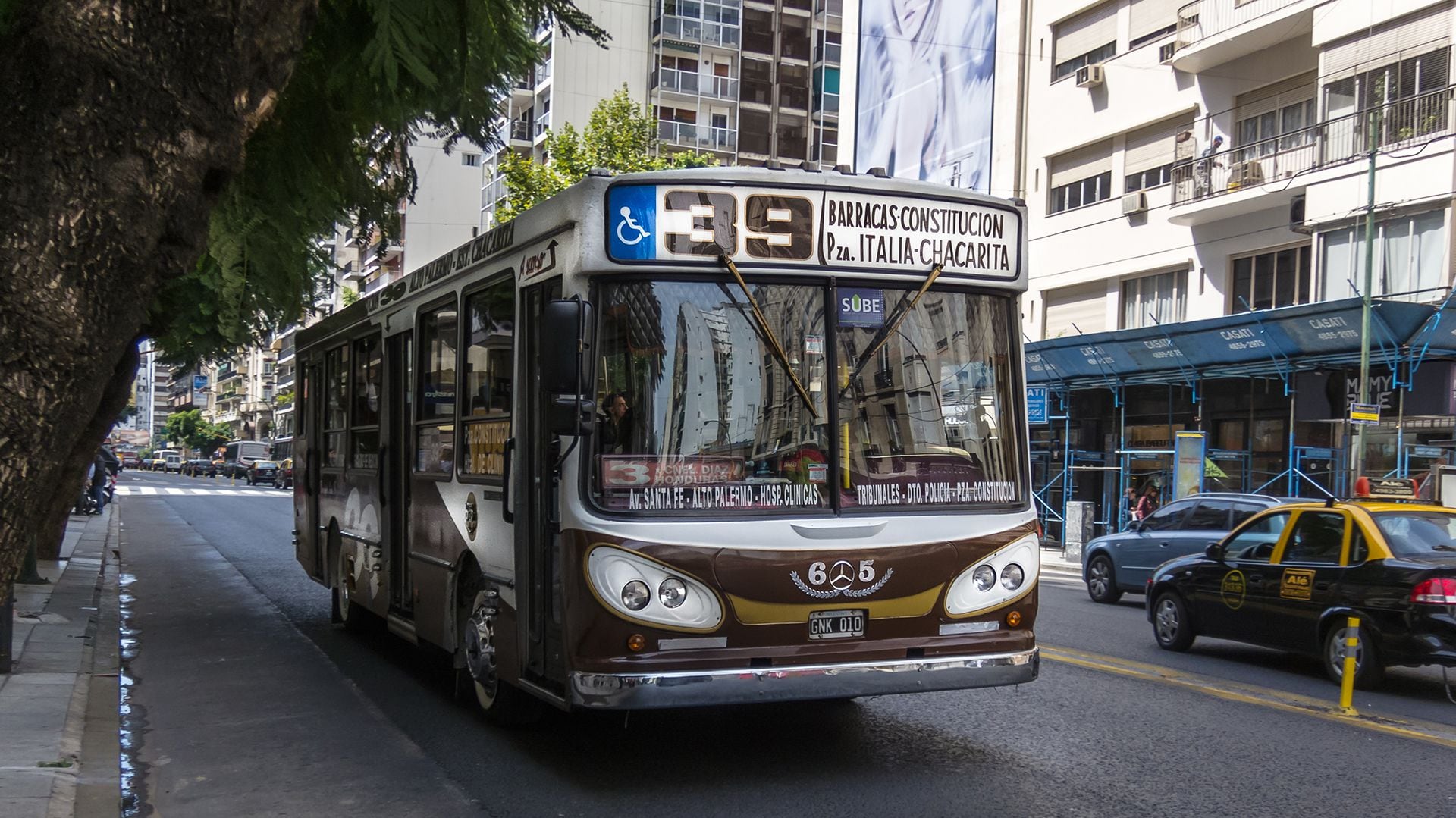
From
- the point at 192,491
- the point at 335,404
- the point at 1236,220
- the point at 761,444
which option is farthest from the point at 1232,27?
the point at 192,491

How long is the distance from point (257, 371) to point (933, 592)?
134578mm

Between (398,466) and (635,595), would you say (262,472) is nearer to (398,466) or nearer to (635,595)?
(398,466)

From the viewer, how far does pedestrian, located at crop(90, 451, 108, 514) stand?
31.3 meters

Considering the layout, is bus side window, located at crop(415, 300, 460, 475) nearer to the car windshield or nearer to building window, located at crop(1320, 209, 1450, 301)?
the car windshield

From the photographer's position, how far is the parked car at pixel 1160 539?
681 inches

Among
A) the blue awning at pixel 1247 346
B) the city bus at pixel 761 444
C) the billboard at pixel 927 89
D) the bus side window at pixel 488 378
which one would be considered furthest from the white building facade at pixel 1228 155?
the bus side window at pixel 488 378

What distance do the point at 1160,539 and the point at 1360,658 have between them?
7.52 m

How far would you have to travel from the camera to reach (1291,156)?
26.5 metres

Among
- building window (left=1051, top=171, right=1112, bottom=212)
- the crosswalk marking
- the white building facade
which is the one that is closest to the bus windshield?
the white building facade

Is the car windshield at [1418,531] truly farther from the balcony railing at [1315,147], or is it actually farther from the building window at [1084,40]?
the building window at [1084,40]

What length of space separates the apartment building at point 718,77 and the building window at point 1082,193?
29343 mm

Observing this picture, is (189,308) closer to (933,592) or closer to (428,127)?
(428,127)

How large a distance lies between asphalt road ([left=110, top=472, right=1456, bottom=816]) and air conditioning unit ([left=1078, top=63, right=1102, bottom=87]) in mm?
23035

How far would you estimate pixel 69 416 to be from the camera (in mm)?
3842
